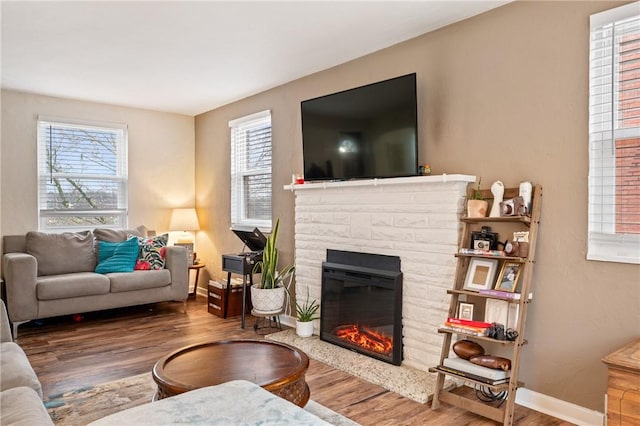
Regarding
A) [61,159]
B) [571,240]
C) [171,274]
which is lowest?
[171,274]

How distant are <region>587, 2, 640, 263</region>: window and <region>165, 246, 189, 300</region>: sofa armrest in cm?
392

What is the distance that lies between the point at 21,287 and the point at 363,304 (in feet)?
9.90

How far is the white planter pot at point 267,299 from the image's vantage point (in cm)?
420

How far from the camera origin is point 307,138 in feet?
13.1

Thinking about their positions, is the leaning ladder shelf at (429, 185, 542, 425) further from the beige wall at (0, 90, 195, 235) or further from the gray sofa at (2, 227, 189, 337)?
the beige wall at (0, 90, 195, 235)

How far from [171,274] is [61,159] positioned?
180 centimetres

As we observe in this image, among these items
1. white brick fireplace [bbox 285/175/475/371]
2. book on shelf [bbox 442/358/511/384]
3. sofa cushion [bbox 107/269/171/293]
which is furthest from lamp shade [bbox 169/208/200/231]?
book on shelf [bbox 442/358/511/384]

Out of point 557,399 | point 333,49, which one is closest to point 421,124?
point 333,49

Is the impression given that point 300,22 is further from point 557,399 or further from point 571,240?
point 557,399

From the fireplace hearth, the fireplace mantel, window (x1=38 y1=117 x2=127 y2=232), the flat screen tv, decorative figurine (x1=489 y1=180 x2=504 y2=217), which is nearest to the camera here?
decorative figurine (x1=489 y1=180 x2=504 y2=217)

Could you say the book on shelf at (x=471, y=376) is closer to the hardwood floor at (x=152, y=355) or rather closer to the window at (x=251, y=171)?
→ the hardwood floor at (x=152, y=355)

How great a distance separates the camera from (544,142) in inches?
105

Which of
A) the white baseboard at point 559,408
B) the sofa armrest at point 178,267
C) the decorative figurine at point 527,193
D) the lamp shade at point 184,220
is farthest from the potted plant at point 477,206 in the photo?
the lamp shade at point 184,220

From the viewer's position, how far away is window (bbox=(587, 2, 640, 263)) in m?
2.37
